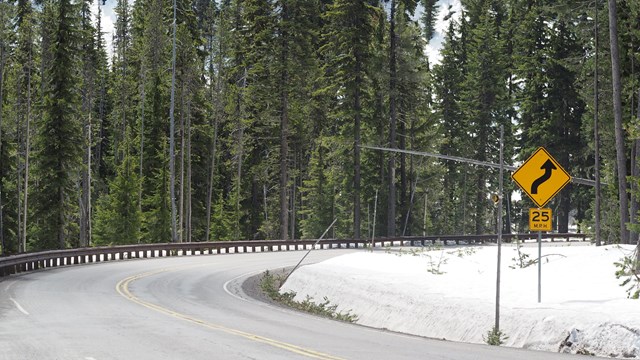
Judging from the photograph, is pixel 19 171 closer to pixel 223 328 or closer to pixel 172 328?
pixel 172 328

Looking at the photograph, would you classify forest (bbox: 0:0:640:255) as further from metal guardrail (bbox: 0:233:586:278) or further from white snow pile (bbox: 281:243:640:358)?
white snow pile (bbox: 281:243:640:358)

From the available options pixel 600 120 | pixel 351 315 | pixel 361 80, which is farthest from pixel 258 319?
pixel 361 80

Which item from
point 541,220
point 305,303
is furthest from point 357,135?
point 541,220

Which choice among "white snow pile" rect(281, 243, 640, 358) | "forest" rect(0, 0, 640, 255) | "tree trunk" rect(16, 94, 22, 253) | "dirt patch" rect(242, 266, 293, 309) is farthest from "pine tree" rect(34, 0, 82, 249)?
"white snow pile" rect(281, 243, 640, 358)

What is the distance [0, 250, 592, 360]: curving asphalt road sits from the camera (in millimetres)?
11625

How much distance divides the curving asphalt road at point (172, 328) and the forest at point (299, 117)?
1687 cm

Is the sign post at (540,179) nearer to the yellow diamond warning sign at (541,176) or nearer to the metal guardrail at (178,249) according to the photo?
the yellow diamond warning sign at (541,176)

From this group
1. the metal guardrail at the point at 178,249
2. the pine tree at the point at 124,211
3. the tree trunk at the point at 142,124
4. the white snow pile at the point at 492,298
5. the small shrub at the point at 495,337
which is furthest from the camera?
the tree trunk at the point at 142,124

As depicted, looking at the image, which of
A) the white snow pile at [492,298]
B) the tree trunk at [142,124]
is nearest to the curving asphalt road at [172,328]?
the white snow pile at [492,298]

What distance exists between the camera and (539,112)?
61.2 meters

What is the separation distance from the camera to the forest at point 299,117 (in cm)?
4441

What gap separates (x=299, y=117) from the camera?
2315 inches

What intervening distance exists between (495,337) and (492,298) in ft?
8.02

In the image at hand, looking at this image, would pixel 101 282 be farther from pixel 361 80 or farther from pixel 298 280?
pixel 361 80
